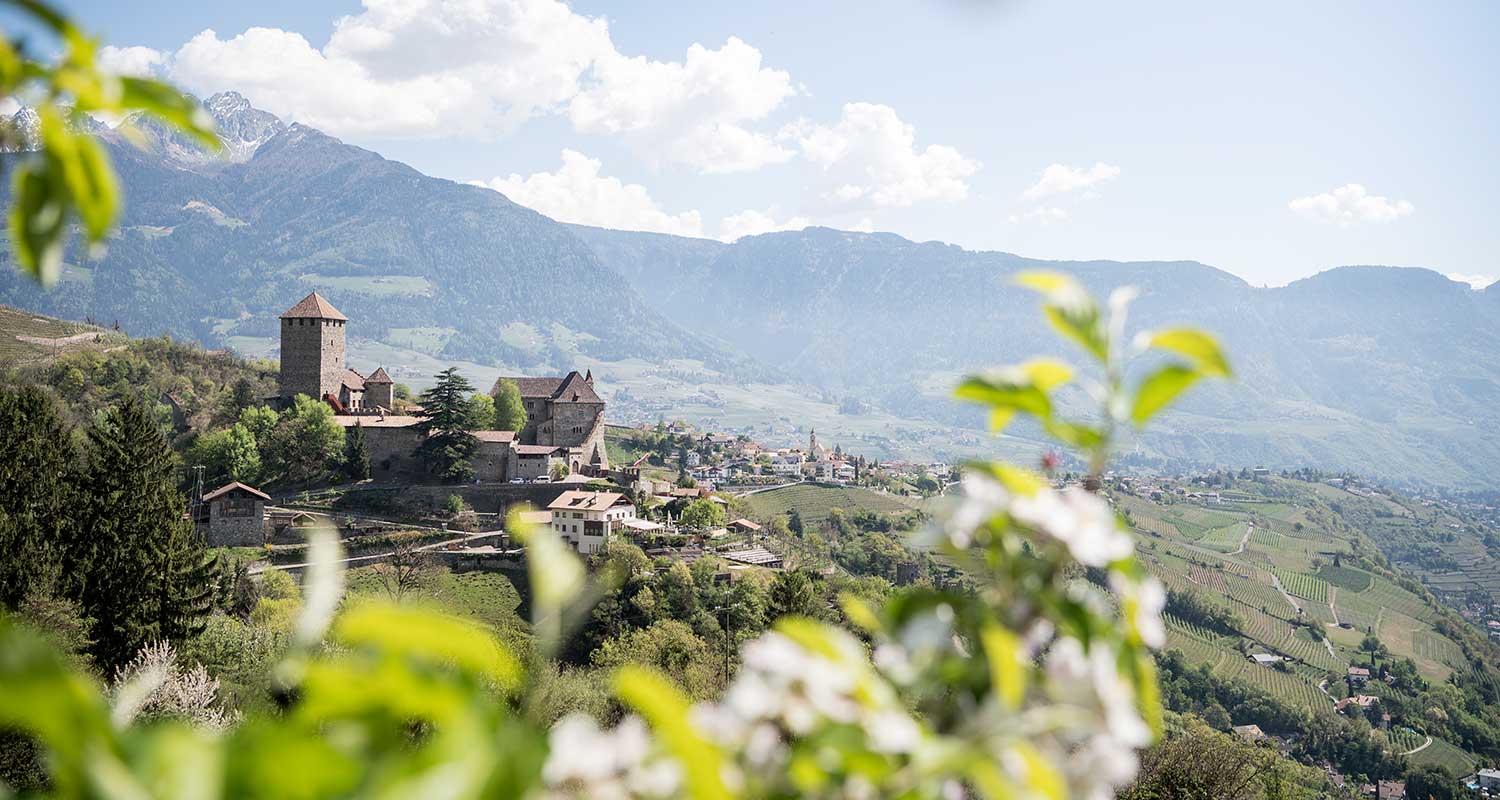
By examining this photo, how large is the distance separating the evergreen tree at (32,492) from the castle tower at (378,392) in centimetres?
1938

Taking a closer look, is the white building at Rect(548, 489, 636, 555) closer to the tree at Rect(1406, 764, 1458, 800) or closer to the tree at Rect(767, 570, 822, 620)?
the tree at Rect(767, 570, 822, 620)

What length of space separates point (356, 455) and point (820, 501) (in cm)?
4680

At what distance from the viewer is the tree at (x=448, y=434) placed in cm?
4153

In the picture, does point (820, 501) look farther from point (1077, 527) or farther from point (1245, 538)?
point (1077, 527)

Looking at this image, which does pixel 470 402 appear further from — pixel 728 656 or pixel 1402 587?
pixel 1402 587

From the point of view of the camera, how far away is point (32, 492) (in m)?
23.5

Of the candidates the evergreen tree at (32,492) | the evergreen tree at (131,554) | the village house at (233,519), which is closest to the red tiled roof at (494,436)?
the village house at (233,519)

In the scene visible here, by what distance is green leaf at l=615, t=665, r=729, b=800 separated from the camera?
0.61 meters

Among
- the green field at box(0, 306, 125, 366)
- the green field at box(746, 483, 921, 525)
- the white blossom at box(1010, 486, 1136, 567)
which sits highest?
the white blossom at box(1010, 486, 1136, 567)

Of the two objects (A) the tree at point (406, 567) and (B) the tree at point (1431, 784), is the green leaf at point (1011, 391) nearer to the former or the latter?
(A) the tree at point (406, 567)

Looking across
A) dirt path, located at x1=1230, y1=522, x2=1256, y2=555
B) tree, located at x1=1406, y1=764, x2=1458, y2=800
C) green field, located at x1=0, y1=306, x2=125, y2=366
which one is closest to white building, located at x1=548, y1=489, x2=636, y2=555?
green field, located at x1=0, y1=306, x2=125, y2=366

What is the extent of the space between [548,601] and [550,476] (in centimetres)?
4466

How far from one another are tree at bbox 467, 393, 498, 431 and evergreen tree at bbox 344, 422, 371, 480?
4.82 meters

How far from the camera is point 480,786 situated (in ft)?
1.68
